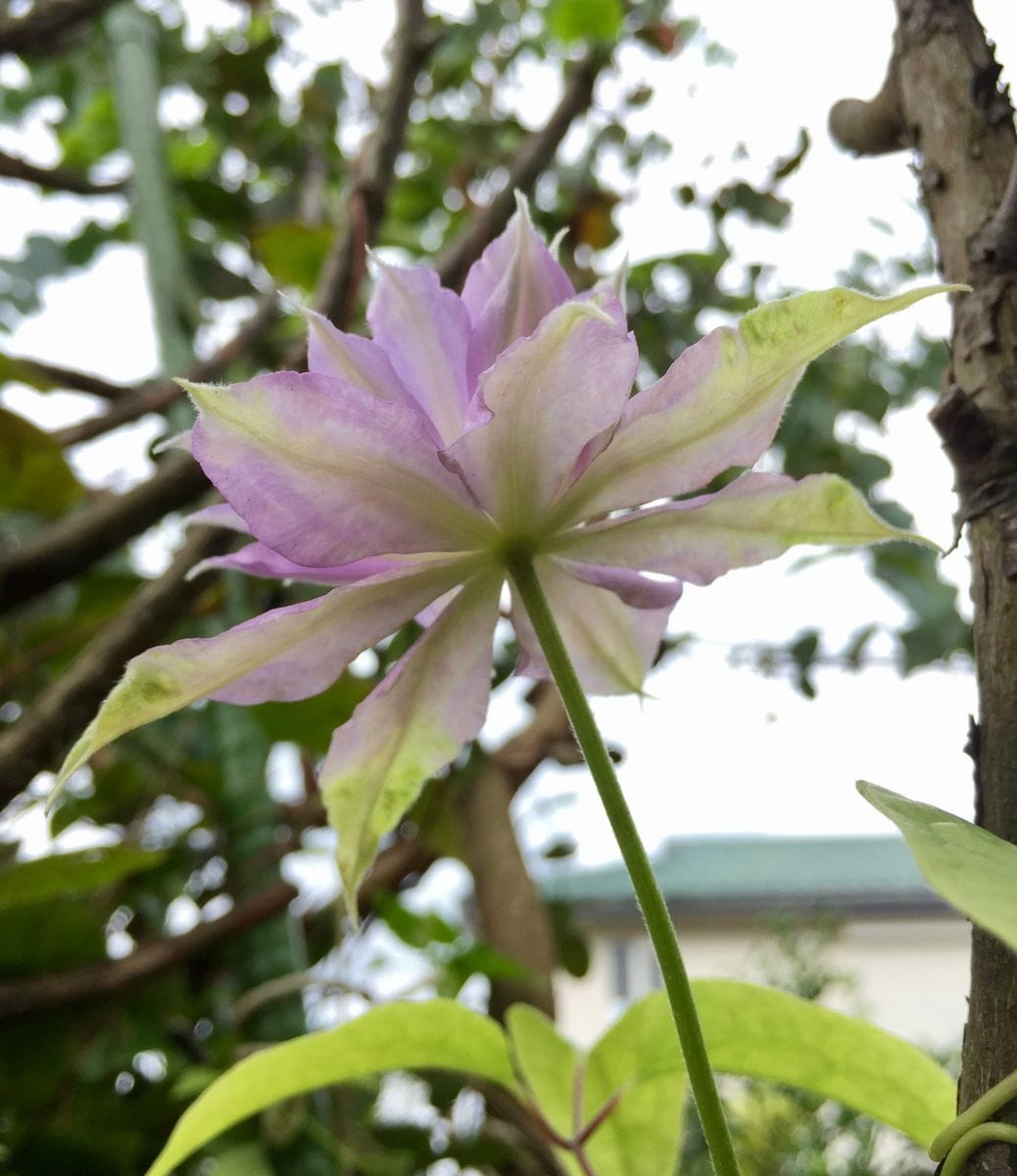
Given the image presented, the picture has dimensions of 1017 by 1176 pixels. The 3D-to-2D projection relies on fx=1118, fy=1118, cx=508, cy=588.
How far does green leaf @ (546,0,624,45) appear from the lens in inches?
35.9

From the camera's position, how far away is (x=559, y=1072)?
0.37 meters

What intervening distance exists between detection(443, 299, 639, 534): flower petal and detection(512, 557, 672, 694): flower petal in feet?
0.17

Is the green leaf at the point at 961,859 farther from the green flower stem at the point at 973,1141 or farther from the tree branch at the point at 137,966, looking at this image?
the tree branch at the point at 137,966

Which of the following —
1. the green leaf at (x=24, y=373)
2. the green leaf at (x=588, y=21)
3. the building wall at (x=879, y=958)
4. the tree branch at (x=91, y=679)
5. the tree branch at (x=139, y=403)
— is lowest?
the tree branch at (x=91, y=679)

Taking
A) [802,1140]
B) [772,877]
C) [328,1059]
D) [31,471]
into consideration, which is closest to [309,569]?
[328,1059]

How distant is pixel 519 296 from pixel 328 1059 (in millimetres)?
208

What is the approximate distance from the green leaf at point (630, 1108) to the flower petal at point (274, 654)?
161 millimetres

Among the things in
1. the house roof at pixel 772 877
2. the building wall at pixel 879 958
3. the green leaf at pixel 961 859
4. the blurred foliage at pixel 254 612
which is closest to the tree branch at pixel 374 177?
the blurred foliage at pixel 254 612

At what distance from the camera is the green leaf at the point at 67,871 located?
52cm

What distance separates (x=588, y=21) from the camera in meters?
0.92

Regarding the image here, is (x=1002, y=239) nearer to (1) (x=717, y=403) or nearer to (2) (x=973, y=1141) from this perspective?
(1) (x=717, y=403)

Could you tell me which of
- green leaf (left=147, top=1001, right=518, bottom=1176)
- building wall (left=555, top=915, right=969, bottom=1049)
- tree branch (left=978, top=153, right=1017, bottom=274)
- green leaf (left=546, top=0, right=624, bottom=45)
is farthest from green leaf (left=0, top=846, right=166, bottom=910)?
building wall (left=555, top=915, right=969, bottom=1049)

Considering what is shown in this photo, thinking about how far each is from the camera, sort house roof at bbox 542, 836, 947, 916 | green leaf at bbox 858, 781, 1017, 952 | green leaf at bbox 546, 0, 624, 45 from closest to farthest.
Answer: green leaf at bbox 858, 781, 1017, 952 < green leaf at bbox 546, 0, 624, 45 < house roof at bbox 542, 836, 947, 916

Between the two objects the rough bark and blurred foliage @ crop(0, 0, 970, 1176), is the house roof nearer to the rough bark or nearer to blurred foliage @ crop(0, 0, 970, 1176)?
blurred foliage @ crop(0, 0, 970, 1176)
